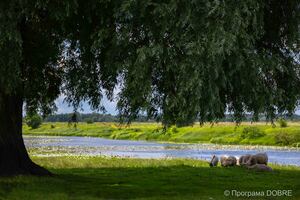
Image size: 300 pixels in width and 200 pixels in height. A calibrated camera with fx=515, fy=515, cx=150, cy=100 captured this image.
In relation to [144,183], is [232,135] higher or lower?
higher

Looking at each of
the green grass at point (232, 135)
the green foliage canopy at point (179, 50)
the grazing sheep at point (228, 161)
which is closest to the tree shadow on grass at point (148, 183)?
the grazing sheep at point (228, 161)

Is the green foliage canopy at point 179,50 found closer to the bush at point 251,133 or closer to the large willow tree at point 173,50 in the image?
the large willow tree at point 173,50

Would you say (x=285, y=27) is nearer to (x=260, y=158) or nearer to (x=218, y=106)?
(x=218, y=106)

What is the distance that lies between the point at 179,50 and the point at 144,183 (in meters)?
9.65

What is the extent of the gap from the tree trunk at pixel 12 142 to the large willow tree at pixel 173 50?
2446 mm

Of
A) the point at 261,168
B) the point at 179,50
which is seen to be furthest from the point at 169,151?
the point at 179,50

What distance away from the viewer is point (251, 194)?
1881 centimetres

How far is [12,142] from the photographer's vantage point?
73.1ft

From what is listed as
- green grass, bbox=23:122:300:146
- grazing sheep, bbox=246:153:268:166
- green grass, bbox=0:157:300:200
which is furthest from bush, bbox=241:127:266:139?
green grass, bbox=0:157:300:200

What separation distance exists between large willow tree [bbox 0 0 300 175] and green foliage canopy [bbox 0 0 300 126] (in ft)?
0.09

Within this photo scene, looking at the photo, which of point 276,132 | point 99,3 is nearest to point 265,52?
point 99,3

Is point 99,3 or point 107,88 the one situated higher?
point 99,3

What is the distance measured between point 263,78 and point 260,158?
16930 millimetres

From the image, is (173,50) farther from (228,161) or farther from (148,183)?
(228,161)
